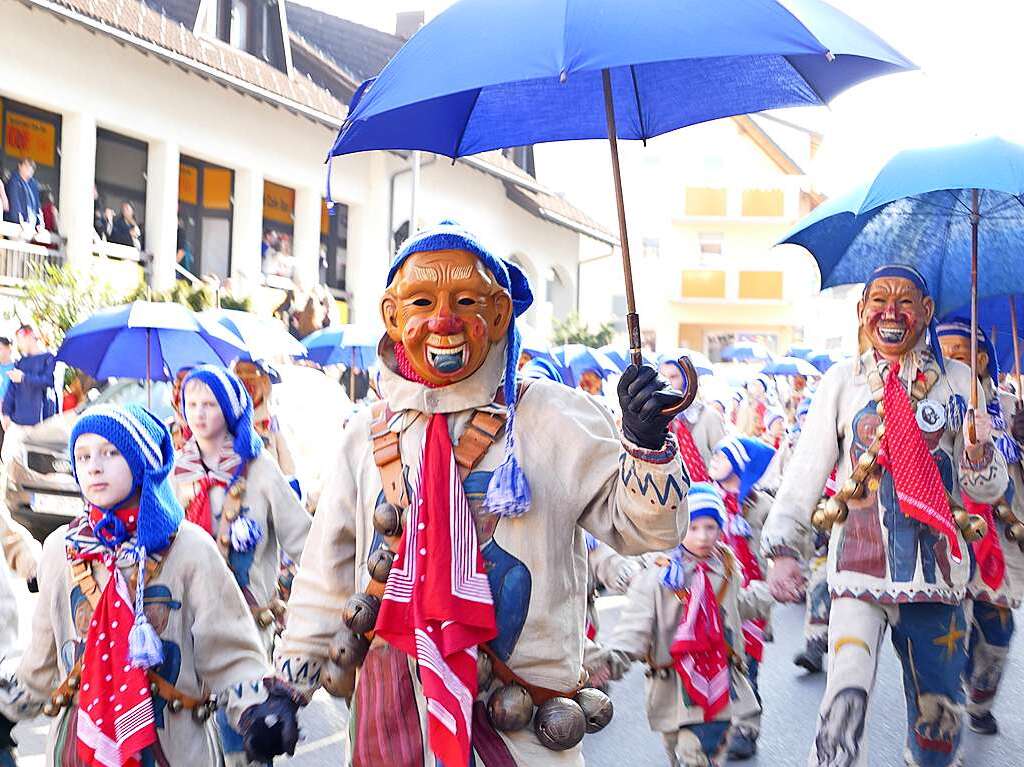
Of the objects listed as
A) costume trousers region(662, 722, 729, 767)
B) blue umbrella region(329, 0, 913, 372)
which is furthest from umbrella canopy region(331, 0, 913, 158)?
costume trousers region(662, 722, 729, 767)

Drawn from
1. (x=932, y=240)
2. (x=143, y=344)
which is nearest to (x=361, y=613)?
(x=932, y=240)

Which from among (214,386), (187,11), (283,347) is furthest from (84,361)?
(187,11)

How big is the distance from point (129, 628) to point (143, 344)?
638 cm

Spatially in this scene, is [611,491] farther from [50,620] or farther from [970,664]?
[970,664]

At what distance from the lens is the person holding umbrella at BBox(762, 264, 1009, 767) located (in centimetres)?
537

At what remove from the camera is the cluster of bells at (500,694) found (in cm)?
332

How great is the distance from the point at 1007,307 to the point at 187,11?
50.0 feet

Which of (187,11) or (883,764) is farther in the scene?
(187,11)

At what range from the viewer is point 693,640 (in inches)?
241

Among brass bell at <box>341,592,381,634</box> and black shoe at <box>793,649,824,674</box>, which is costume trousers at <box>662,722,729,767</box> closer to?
black shoe at <box>793,649,824,674</box>

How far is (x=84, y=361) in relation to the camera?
34.1 ft

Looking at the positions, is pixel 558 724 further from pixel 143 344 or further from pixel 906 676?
pixel 143 344

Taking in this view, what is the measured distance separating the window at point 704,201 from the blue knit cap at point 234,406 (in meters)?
52.5

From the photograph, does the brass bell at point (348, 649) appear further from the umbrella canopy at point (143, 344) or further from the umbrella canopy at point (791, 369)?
the umbrella canopy at point (791, 369)
